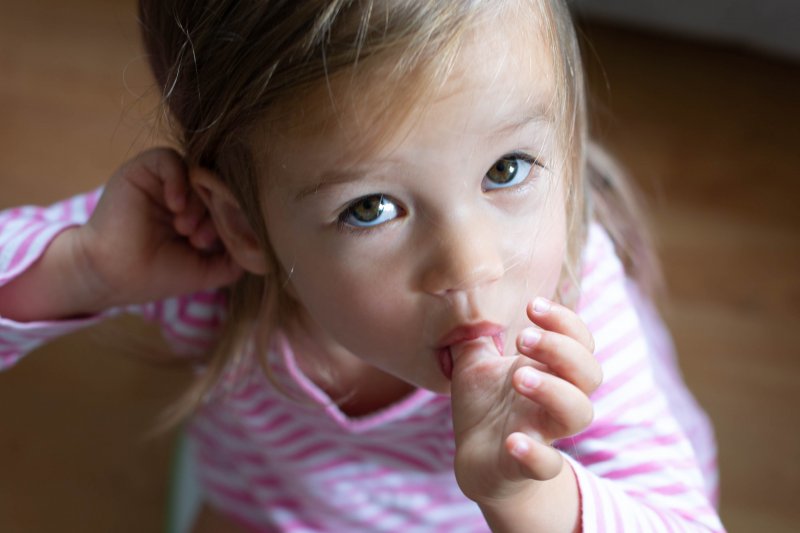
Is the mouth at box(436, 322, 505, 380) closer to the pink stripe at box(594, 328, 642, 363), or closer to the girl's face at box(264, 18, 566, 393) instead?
the girl's face at box(264, 18, 566, 393)

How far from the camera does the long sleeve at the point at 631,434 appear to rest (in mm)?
747

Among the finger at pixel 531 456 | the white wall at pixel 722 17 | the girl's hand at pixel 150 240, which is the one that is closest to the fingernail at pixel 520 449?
the finger at pixel 531 456

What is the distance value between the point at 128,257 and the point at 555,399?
0.39m

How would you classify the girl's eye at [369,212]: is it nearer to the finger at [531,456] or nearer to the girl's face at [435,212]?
the girl's face at [435,212]

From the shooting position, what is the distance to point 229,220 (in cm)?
68

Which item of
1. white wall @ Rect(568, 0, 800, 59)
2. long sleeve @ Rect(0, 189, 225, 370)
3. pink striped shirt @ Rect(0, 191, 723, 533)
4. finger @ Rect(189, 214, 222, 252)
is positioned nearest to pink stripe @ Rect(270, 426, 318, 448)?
pink striped shirt @ Rect(0, 191, 723, 533)

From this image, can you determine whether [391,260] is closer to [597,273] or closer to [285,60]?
[285,60]

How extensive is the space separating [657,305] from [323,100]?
0.76 m

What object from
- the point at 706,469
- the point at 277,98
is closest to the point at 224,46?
the point at 277,98

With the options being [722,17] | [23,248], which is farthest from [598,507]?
[722,17]

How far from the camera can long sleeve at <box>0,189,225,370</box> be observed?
0.77 meters

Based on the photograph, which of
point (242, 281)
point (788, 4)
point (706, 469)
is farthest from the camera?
point (788, 4)

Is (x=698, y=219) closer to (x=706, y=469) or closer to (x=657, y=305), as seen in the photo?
(x=657, y=305)

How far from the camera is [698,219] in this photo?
1238mm
